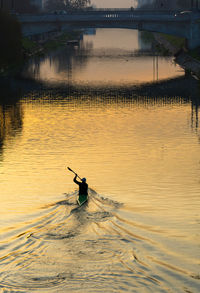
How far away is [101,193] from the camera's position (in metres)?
39.4

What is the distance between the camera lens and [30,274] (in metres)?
27.4

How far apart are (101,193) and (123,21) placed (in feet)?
323

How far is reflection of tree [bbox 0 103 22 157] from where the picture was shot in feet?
196

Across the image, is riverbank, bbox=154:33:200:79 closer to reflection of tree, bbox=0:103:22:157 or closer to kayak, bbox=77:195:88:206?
reflection of tree, bbox=0:103:22:157

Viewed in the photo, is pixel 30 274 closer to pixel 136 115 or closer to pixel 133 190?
pixel 133 190

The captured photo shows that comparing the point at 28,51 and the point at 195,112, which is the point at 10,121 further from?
the point at 28,51

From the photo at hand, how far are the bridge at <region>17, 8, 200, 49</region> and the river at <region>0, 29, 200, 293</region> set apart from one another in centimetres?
5057

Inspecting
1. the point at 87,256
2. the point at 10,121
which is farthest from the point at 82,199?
the point at 10,121

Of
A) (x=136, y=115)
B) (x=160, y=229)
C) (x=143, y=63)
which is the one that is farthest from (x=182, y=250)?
(x=143, y=63)

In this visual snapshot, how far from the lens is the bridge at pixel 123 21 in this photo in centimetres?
13212

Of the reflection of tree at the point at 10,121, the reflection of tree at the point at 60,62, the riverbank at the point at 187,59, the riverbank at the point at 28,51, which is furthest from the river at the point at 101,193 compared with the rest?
the reflection of tree at the point at 60,62

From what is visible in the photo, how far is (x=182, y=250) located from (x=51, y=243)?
6198 millimetres

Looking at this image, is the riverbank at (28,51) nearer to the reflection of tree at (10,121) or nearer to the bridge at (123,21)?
the bridge at (123,21)

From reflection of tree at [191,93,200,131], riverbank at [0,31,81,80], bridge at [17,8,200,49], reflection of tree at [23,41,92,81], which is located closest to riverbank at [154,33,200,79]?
bridge at [17,8,200,49]
